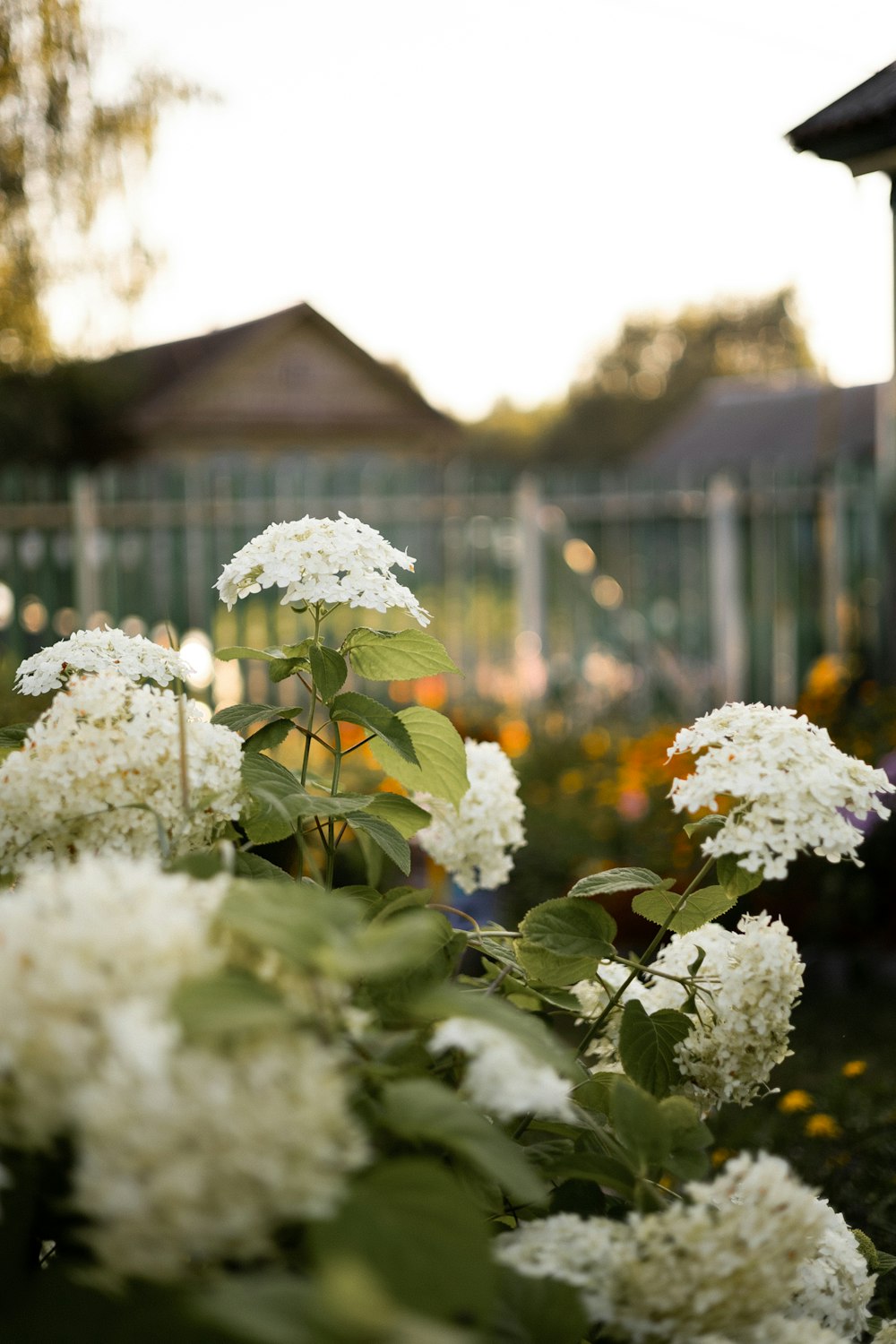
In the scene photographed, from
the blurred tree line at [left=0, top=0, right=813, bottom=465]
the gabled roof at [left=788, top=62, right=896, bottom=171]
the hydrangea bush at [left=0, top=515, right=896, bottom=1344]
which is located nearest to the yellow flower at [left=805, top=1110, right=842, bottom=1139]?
the hydrangea bush at [left=0, top=515, right=896, bottom=1344]

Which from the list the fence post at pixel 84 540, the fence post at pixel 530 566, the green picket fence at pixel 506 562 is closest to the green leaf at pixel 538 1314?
the green picket fence at pixel 506 562

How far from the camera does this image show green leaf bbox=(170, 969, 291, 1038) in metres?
0.72

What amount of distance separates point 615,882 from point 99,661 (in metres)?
0.60

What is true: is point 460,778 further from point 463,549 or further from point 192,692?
point 463,549

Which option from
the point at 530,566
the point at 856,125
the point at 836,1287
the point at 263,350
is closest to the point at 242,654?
the point at 836,1287

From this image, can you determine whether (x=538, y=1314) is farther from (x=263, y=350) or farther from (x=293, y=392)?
(x=263, y=350)

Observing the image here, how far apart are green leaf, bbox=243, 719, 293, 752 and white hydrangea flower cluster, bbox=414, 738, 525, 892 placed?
28cm

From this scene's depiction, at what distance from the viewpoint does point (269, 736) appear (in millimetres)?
1363

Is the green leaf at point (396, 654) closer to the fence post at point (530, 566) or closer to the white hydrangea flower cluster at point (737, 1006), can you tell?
the white hydrangea flower cluster at point (737, 1006)

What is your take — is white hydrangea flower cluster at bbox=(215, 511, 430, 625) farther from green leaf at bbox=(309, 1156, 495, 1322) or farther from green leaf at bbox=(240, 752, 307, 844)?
green leaf at bbox=(309, 1156, 495, 1322)

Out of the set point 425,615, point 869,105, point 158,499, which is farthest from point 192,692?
point 425,615

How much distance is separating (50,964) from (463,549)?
717 centimetres

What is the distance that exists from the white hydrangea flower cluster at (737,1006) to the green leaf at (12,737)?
66 centimetres

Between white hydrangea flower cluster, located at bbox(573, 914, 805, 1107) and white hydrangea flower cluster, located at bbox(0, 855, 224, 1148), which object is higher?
white hydrangea flower cluster, located at bbox(0, 855, 224, 1148)
